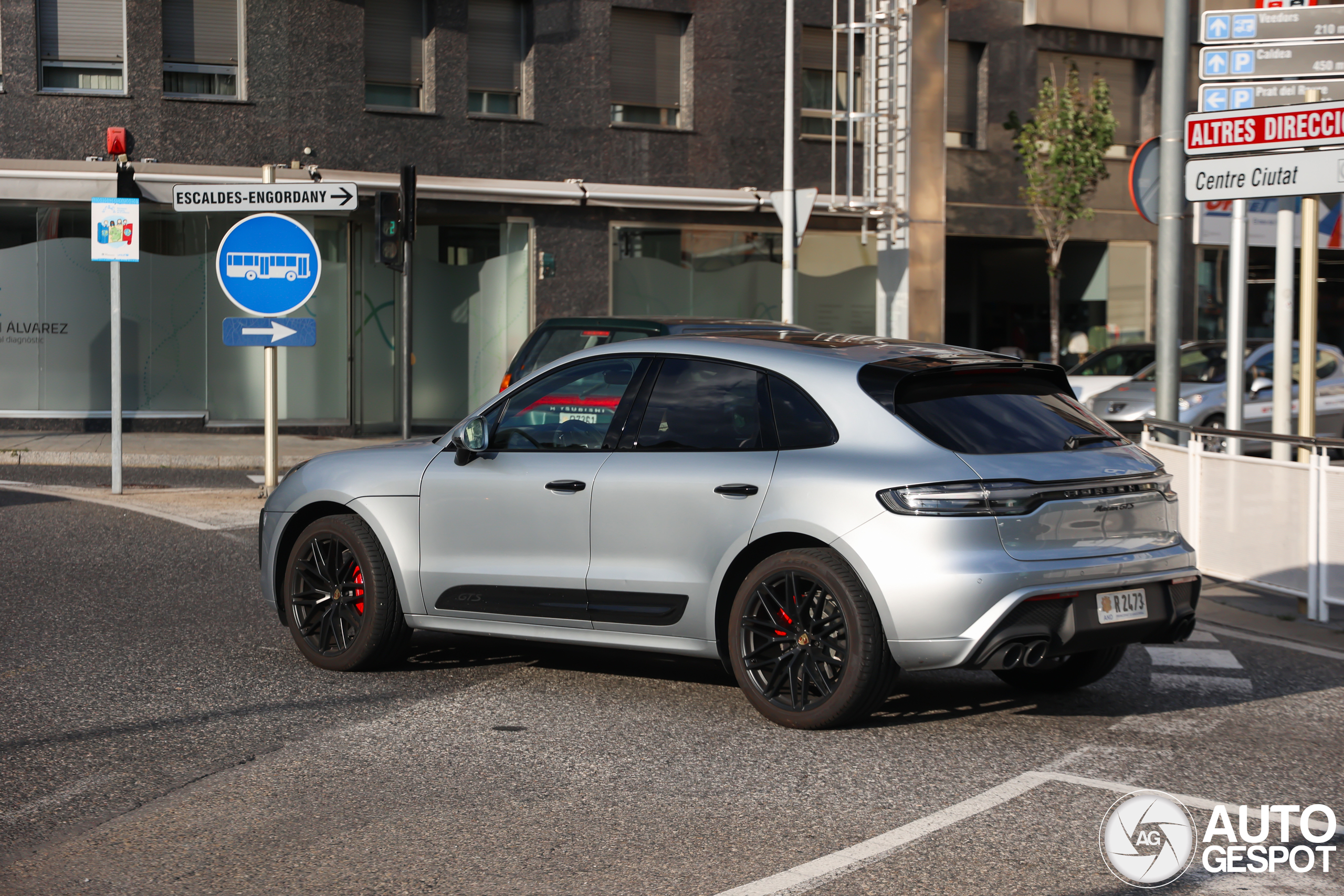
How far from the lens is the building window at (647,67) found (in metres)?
23.8

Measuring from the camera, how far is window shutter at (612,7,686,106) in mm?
23781

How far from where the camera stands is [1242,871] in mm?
Answer: 4469

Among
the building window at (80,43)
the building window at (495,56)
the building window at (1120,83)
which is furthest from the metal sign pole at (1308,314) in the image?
the building window at (1120,83)

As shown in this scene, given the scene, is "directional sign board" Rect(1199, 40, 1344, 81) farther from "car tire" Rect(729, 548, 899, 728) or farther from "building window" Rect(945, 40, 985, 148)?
"building window" Rect(945, 40, 985, 148)

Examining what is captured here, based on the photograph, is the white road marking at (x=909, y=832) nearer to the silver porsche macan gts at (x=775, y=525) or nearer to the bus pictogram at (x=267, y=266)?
the silver porsche macan gts at (x=775, y=525)

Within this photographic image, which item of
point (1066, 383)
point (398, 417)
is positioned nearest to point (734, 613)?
point (1066, 383)

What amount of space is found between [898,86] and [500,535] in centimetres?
1850

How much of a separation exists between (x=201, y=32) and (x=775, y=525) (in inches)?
712

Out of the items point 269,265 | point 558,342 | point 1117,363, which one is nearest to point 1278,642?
point 558,342

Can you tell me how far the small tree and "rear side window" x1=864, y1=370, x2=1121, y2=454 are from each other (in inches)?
738

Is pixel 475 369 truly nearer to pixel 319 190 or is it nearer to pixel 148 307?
pixel 148 307

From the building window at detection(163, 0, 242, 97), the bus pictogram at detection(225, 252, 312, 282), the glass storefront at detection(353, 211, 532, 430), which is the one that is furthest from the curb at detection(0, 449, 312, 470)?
the building window at detection(163, 0, 242, 97)

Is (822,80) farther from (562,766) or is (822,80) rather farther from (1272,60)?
(562,766)

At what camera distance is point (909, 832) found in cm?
480
